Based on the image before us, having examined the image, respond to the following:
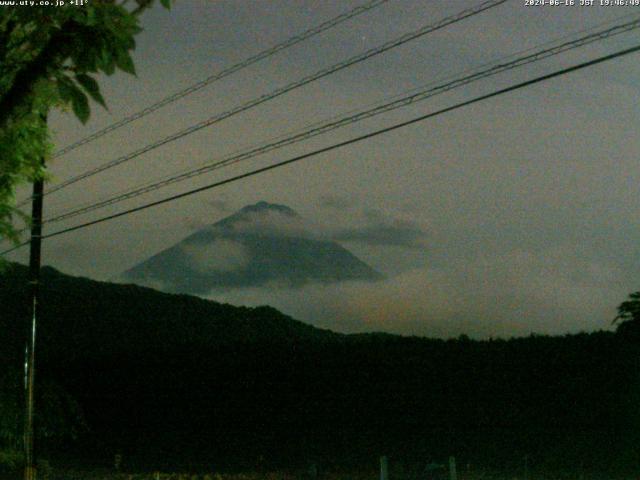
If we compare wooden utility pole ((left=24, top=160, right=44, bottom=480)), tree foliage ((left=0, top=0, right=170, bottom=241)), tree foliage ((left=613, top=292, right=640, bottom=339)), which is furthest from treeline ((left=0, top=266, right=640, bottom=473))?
tree foliage ((left=0, top=0, right=170, bottom=241))

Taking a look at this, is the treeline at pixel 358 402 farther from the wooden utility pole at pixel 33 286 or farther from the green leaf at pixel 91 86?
the green leaf at pixel 91 86

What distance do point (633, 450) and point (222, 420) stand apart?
37.3 ft

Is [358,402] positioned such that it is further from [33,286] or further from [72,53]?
[72,53]

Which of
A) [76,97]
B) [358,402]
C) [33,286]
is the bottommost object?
[358,402]

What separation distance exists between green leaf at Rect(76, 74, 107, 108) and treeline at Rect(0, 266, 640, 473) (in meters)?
10.9

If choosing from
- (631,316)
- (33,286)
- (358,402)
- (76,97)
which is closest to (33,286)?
(33,286)

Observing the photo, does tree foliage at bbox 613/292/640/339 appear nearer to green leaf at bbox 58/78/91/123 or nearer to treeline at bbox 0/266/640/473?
treeline at bbox 0/266/640/473

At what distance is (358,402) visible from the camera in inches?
846

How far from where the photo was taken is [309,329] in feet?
141

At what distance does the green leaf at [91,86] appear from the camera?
4074 millimetres

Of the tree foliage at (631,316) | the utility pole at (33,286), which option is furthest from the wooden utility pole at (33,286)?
the tree foliage at (631,316)

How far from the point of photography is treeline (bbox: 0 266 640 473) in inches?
710

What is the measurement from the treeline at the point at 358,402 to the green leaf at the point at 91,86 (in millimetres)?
10898

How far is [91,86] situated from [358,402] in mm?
17996
